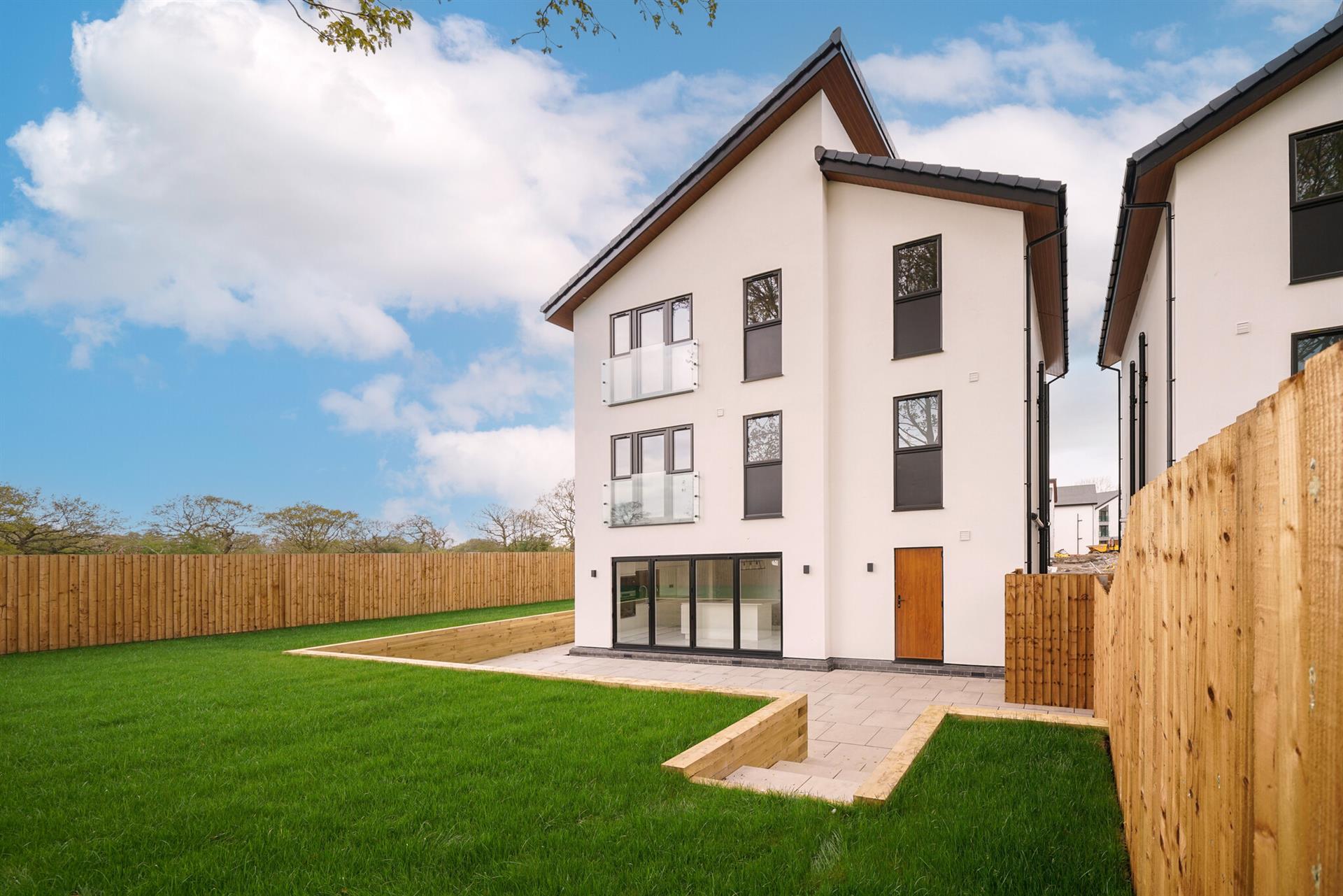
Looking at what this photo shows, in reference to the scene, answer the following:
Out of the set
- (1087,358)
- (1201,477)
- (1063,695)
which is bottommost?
(1063,695)

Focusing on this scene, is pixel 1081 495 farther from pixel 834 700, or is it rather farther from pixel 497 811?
pixel 497 811

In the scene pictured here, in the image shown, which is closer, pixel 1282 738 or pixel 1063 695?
pixel 1282 738

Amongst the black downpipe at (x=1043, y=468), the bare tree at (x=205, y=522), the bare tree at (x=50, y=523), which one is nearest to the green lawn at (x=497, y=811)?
the black downpipe at (x=1043, y=468)

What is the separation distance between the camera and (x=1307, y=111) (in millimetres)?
8227

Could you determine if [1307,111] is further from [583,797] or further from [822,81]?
[583,797]

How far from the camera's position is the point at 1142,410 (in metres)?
12.9

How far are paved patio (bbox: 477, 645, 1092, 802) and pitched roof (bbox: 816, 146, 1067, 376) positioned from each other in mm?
6887

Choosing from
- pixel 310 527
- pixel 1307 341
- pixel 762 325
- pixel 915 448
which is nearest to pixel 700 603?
pixel 915 448

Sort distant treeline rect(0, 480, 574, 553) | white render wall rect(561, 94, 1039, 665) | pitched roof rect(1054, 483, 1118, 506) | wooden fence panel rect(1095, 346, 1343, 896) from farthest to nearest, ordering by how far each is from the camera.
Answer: pitched roof rect(1054, 483, 1118, 506) → distant treeline rect(0, 480, 574, 553) → white render wall rect(561, 94, 1039, 665) → wooden fence panel rect(1095, 346, 1343, 896)

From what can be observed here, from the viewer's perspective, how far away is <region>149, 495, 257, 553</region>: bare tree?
2055 cm

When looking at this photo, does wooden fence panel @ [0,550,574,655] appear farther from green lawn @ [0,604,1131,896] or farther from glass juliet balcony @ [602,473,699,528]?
glass juliet balcony @ [602,473,699,528]

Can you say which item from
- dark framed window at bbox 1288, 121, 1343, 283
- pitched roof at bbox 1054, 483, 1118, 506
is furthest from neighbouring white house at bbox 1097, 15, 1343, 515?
pitched roof at bbox 1054, 483, 1118, 506

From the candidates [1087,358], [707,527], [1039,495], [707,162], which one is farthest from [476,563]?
[1087,358]

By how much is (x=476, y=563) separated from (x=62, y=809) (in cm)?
1680
